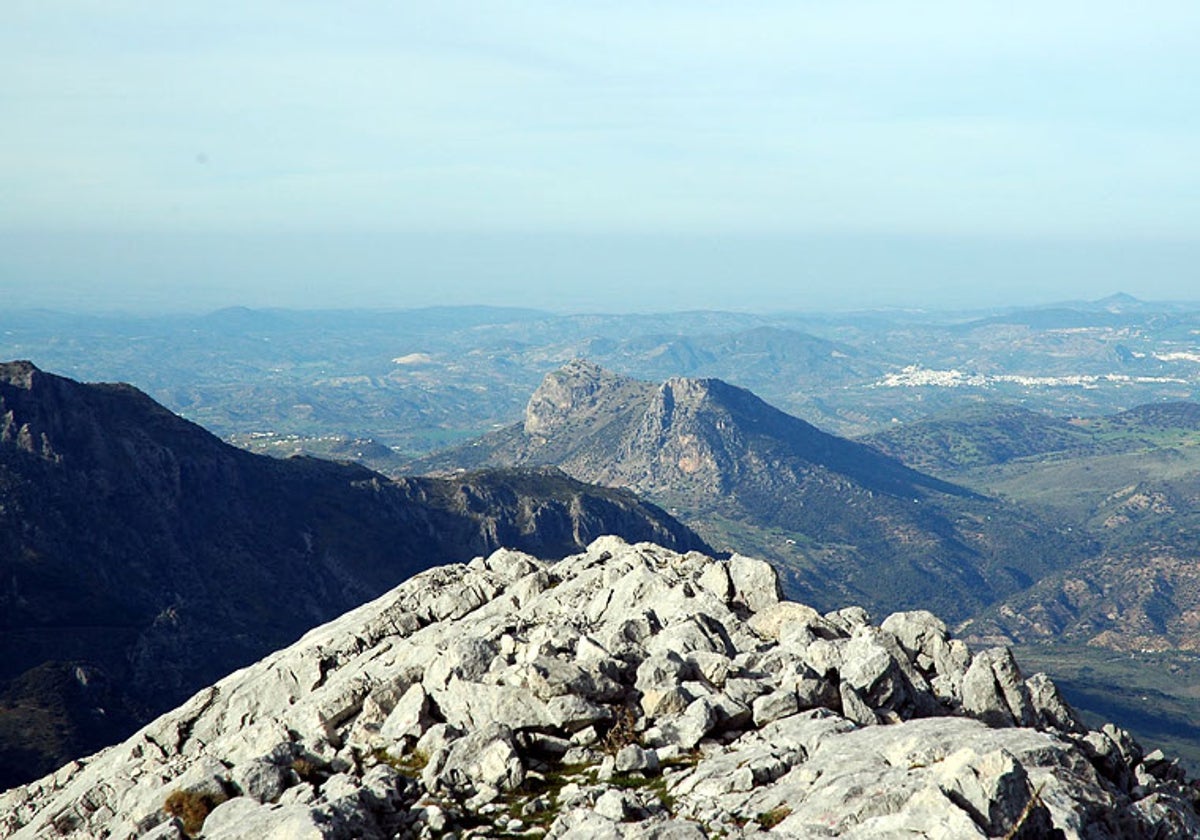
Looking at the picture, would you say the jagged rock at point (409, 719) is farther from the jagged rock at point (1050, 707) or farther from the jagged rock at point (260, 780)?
the jagged rock at point (1050, 707)

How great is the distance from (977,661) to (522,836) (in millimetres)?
24957

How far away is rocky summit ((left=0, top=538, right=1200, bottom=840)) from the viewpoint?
33719 mm

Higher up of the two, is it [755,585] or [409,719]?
[755,585]

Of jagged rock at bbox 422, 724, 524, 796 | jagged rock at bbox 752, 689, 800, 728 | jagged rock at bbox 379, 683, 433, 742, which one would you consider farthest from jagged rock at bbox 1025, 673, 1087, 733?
jagged rock at bbox 379, 683, 433, 742

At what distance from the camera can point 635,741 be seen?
1710 inches

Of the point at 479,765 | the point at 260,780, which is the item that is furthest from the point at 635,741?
the point at 260,780

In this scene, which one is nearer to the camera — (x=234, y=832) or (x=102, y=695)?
(x=234, y=832)

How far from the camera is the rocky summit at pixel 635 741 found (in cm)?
3372

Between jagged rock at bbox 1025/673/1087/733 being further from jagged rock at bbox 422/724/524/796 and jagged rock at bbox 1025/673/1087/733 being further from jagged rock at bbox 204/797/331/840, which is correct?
jagged rock at bbox 204/797/331/840

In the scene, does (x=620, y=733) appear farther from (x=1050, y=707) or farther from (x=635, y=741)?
(x=1050, y=707)

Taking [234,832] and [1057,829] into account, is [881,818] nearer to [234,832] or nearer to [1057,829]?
[1057,829]

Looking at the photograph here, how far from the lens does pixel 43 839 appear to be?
53.0m

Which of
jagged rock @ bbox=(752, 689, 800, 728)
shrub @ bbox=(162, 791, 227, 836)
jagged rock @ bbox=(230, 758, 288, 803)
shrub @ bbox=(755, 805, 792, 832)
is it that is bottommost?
shrub @ bbox=(162, 791, 227, 836)

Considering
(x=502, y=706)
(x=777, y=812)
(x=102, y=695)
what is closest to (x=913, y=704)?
(x=777, y=812)
